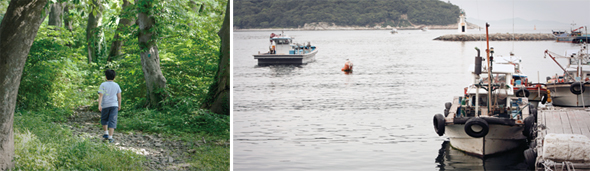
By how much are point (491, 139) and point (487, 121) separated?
38 centimetres

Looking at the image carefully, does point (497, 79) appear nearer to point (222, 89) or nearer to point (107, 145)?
point (222, 89)

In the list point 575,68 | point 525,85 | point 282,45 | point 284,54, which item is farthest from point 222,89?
point 282,45

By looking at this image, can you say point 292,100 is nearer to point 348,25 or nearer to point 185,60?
point 185,60

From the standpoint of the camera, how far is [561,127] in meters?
7.65

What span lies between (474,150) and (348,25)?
97.5 ft

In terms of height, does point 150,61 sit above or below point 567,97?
above

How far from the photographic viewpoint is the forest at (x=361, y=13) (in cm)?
2904

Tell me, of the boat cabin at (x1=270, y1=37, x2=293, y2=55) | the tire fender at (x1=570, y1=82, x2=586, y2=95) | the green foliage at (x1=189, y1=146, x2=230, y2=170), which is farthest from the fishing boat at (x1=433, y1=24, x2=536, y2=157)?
the boat cabin at (x1=270, y1=37, x2=293, y2=55)

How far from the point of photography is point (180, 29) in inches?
327

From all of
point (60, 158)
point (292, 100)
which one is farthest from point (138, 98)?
point (292, 100)

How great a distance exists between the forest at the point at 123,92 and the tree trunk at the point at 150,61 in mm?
16

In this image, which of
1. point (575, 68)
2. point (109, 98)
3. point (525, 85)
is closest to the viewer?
point (109, 98)

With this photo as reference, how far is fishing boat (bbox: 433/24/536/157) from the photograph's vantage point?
27.3 ft

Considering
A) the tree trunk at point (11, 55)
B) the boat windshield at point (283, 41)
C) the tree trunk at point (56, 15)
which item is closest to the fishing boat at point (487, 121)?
the tree trunk at point (11, 55)
